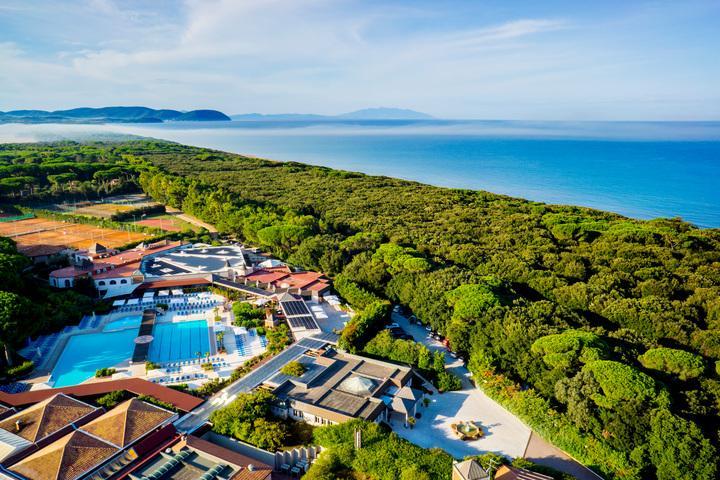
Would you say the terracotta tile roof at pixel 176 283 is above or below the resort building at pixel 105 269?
below

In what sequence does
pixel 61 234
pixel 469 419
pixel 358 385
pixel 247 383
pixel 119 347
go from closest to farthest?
1. pixel 469 419
2. pixel 358 385
3. pixel 247 383
4. pixel 119 347
5. pixel 61 234

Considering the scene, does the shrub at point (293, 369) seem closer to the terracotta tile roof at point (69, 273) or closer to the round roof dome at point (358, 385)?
the round roof dome at point (358, 385)

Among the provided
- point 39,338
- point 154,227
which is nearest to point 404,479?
point 39,338

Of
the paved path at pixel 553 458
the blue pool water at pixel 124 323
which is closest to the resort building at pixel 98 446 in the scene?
the blue pool water at pixel 124 323

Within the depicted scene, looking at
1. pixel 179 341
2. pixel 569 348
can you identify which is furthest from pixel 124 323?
pixel 569 348

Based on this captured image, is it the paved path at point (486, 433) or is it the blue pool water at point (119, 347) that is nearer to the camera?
the paved path at point (486, 433)

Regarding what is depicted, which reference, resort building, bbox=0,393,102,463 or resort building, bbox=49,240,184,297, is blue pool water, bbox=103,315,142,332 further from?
resort building, bbox=0,393,102,463

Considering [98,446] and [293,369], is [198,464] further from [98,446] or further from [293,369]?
[293,369]
